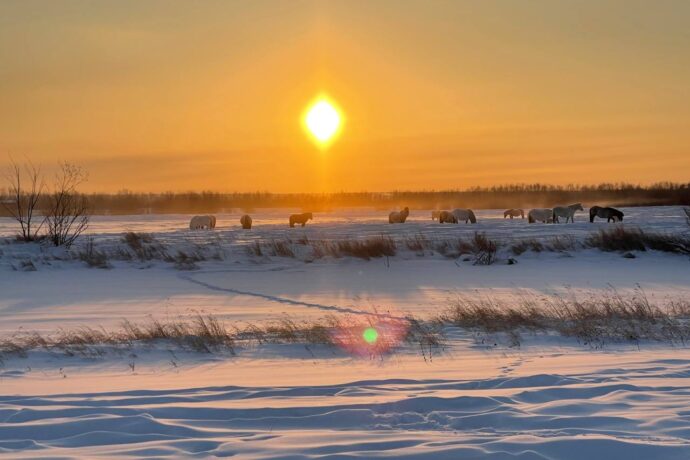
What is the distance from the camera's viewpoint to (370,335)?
9.92 m

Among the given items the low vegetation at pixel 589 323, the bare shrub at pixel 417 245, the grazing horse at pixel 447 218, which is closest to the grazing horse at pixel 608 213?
the grazing horse at pixel 447 218

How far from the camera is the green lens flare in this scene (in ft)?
31.0

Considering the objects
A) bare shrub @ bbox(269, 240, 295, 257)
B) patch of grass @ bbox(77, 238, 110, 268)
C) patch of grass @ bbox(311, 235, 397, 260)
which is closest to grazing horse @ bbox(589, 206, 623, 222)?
patch of grass @ bbox(311, 235, 397, 260)

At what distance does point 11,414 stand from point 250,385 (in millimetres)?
2094

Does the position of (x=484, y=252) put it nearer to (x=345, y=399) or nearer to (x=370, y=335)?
(x=370, y=335)

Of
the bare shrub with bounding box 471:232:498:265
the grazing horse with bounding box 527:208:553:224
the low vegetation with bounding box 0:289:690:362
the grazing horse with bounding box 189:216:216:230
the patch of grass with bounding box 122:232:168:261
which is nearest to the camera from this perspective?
the low vegetation with bounding box 0:289:690:362

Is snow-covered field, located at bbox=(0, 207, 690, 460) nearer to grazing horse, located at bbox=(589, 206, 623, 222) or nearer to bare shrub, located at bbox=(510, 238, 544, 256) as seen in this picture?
bare shrub, located at bbox=(510, 238, 544, 256)

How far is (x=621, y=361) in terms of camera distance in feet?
25.0

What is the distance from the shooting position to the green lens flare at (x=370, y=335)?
31.0 ft

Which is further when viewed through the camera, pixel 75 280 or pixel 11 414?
pixel 75 280

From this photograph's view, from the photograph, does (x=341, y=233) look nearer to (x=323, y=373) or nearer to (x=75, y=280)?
(x=75, y=280)

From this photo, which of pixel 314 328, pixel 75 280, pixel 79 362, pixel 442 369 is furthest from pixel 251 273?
pixel 442 369

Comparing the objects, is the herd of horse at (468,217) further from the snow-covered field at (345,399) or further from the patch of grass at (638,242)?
the snow-covered field at (345,399)

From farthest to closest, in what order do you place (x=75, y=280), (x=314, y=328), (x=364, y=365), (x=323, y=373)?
(x=75, y=280) < (x=314, y=328) < (x=364, y=365) < (x=323, y=373)
